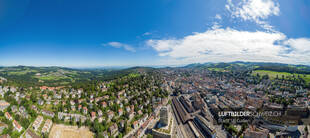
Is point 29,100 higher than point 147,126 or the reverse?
higher

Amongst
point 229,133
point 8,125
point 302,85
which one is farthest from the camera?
point 302,85

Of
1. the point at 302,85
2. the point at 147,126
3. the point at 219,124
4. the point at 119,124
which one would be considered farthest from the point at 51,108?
the point at 302,85

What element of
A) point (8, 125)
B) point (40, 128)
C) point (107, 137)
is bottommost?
point (107, 137)

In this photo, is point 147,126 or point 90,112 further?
point 90,112

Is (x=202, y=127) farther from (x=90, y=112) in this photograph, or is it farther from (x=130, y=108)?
(x=90, y=112)

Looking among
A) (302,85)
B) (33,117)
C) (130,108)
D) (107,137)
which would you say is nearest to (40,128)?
(33,117)

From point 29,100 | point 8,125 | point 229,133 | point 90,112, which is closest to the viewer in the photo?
point 8,125

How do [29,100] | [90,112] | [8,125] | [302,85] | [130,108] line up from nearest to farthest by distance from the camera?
[8,125] → [90,112] → [29,100] → [130,108] → [302,85]

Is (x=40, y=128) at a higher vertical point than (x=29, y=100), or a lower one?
lower

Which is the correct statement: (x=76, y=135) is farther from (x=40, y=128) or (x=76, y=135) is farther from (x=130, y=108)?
(x=130, y=108)
